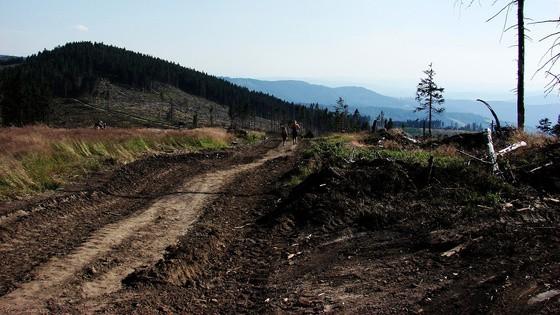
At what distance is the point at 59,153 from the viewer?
17453 millimetres

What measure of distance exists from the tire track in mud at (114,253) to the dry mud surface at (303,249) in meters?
0.03

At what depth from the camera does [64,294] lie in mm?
6508

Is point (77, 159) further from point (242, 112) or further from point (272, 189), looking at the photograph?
point (242, 112)

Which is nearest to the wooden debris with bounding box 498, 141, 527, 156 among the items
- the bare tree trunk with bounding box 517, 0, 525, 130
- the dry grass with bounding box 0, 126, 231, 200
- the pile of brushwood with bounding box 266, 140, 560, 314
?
the pile of brushwood with bounding box 266, 140, 560, 314

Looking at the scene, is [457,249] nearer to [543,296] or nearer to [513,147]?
[543,296]

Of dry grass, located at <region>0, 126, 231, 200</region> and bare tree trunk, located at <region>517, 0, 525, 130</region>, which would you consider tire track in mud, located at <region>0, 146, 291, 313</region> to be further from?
bare tree trunk, located at <region>517, 0, 525, 130</region>

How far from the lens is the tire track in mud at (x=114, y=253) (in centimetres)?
646

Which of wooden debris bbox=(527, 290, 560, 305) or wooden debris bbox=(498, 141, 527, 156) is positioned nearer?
wooden debris bbox=(527, 290, 560, 305)

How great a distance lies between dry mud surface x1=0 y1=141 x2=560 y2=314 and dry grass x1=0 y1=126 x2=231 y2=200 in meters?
1.88

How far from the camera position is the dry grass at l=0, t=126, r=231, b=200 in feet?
43.9

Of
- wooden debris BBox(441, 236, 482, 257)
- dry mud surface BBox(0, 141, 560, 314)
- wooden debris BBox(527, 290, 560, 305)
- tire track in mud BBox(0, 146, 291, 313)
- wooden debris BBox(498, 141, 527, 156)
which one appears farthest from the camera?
wooden debris BBox(498, 141, 527, 156)

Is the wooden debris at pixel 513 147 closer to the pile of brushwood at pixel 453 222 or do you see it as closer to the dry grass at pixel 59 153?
the pile of brushwood at pixel 453 222

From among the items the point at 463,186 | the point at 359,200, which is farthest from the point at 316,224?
the point at 463,186

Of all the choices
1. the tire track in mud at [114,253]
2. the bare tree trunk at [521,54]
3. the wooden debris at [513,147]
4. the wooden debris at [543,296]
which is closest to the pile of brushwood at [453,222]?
the wooden debris at [543,296]
